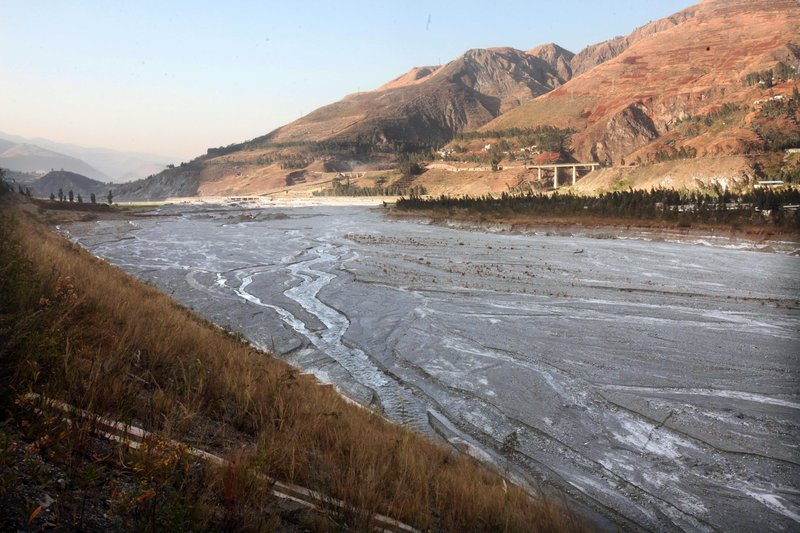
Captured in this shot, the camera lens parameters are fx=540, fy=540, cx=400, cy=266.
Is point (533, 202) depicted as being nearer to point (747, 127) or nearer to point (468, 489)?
point (747, 127)

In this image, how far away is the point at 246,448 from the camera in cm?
424

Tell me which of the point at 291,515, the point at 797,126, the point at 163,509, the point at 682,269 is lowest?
the point at 682,269

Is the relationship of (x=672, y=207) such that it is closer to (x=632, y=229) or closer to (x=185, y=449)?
(x=632, y=229)

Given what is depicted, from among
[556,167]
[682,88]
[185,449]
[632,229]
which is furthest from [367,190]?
[185,449]

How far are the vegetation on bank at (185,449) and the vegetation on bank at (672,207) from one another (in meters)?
27.5

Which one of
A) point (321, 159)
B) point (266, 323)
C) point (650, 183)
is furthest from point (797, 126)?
point (321, 159)

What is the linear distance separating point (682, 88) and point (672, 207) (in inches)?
3309

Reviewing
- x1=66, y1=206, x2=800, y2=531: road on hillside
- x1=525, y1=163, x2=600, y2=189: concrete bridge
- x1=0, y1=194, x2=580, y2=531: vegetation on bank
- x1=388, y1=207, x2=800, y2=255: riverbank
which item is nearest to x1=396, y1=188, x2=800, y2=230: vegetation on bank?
x1=388, y1=207, x2=800, y2=255: riverbank

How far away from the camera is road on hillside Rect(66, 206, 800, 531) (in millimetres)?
5891

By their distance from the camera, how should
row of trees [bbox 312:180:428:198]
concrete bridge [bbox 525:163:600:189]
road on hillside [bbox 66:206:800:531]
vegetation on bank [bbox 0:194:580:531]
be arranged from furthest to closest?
row of trees [bbox 312:180:428:198], concrete bridge [bbox 525:163:600:189], road on hillside [bbox 66:206:800:531], vegetation on bank [bbox 0:194:580:531]

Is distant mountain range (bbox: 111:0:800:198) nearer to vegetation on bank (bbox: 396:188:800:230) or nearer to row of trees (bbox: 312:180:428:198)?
row of trees (bbox: 312:180:428:198)

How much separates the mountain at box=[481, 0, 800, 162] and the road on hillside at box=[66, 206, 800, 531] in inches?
1620

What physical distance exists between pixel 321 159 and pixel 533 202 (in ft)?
391

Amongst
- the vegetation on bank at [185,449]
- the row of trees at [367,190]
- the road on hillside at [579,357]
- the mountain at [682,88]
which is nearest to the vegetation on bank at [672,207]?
the road on hillside at [579,357]
